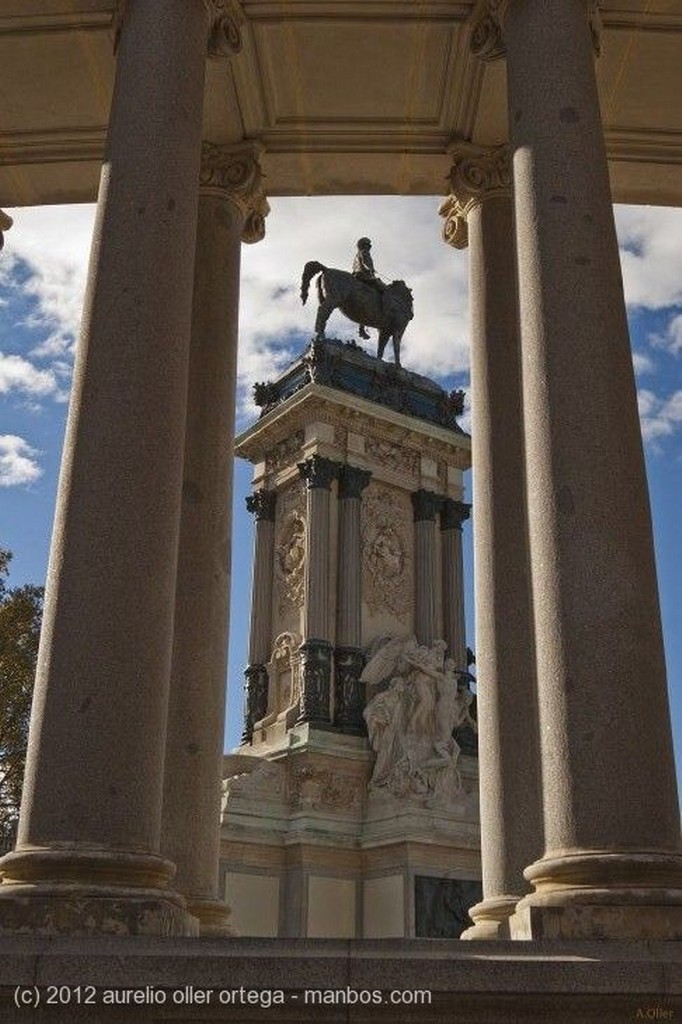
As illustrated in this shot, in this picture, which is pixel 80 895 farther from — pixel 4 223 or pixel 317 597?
pixel 317 597

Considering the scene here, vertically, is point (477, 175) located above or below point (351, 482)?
below

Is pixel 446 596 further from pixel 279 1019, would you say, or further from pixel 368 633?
pixel 279 1019

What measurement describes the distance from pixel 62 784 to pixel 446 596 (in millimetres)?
54136

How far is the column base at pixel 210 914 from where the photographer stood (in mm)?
19078

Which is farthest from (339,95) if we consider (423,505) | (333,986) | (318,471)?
(423,505)

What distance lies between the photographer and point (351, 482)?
209 ft

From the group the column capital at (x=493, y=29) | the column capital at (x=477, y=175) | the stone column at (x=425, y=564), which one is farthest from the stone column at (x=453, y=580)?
the column capital at (x=493, y=29)

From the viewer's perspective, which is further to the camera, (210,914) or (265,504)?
(265,504)

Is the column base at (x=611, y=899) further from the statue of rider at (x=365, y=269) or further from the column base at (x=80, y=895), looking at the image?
the statue of rider at (x=365, y=269)

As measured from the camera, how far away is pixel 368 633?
202ft

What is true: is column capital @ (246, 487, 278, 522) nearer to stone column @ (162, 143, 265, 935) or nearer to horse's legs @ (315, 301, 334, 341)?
horse's legs @ (315, 301, 334, 341)

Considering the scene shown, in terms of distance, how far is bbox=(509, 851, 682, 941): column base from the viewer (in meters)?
12.8

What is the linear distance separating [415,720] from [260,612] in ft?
36.6

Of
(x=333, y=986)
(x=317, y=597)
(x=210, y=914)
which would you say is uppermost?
(x=317, y=597)
